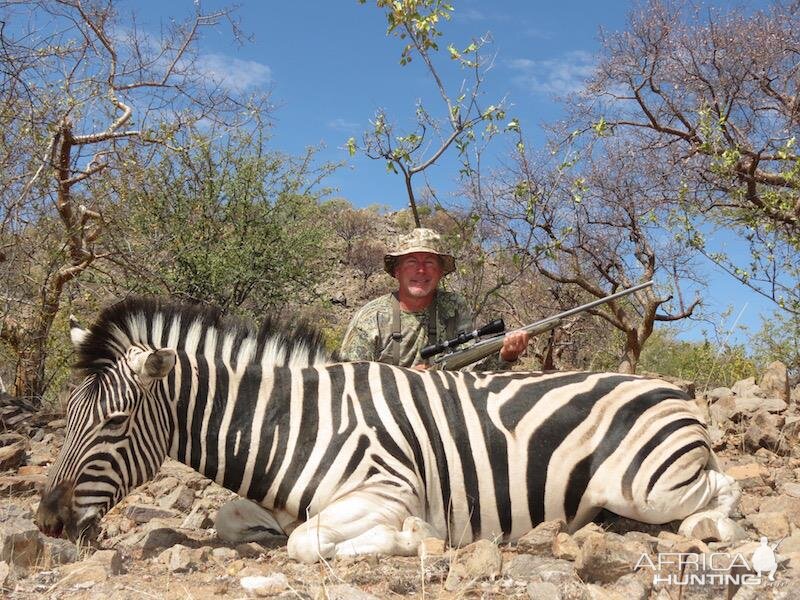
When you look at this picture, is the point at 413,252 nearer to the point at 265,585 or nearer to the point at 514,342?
the point at 514,342

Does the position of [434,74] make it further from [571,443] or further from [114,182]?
[571,443]

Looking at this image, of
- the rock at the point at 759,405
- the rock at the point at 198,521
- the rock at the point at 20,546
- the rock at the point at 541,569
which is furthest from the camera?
the rock at the point at 759,405

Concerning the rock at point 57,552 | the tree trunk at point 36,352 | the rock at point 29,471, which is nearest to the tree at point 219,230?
the tree trunk at point 36,352

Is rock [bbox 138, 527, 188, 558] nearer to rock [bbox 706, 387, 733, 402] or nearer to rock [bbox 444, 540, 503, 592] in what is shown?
rock [bbox 444, 540, 503, 592]

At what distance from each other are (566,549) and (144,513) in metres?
2.61

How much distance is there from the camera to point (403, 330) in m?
5.48

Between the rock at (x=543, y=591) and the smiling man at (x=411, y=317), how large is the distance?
298cm

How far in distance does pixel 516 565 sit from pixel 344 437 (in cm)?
108

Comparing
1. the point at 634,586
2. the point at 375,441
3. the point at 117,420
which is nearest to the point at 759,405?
the point at 375,441

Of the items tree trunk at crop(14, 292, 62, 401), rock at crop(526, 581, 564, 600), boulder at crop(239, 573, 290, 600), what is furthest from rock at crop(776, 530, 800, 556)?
tree trunk at crop(14, 292, 62, 401)

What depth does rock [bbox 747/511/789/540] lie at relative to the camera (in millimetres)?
3289

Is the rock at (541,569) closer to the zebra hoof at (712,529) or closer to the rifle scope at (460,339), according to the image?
the zebra hoof at (712,529)

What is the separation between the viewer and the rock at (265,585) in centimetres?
241

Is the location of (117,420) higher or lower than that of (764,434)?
higher
